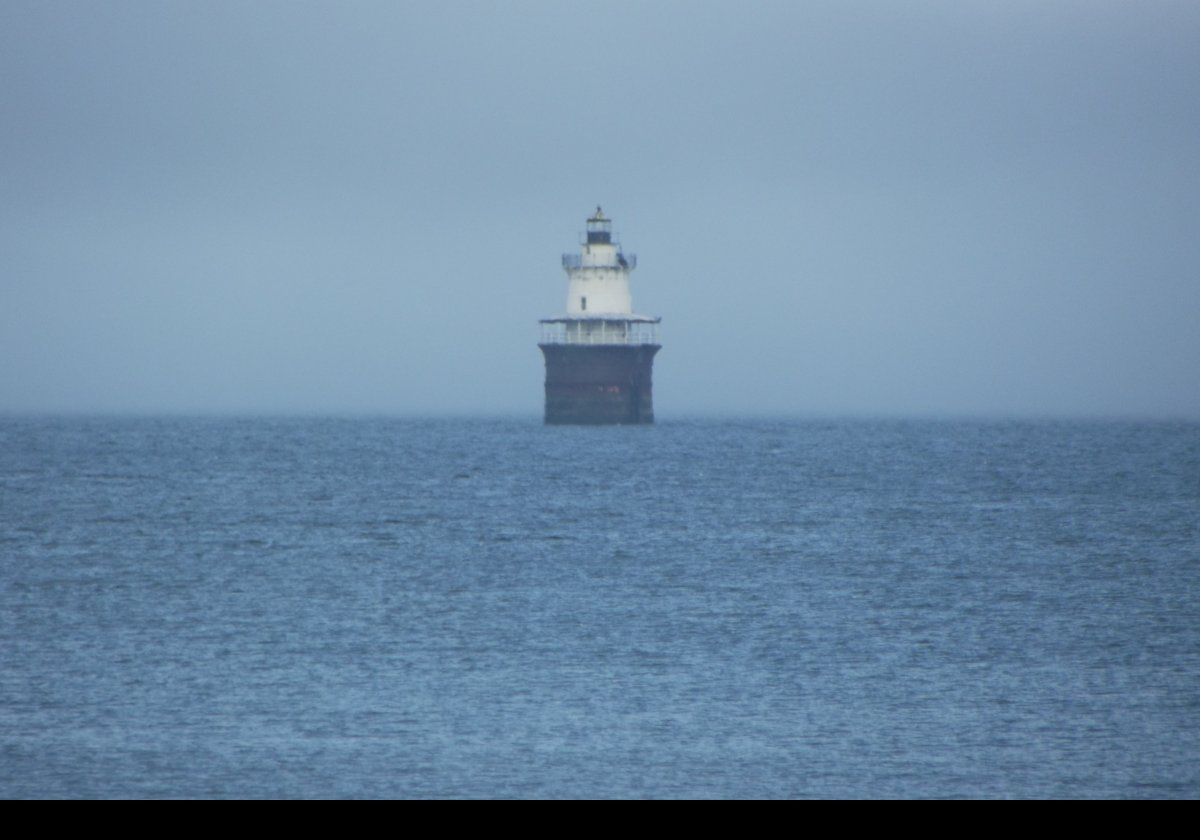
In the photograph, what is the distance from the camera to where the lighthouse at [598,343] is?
85312 millimetres

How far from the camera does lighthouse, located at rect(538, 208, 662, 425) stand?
8531cm

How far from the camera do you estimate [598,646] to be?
20.9m

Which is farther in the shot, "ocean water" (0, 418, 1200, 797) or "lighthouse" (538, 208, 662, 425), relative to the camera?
"lighthouse" (538, 208, 662, 425)

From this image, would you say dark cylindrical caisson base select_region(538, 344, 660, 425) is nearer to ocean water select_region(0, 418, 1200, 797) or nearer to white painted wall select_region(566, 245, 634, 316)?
white painted wall select_region(566, 245, 634, 316)

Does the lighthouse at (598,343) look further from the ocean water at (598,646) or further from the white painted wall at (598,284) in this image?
the ocean water at (598,646)

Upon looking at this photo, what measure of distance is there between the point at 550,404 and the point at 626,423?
15.4ft

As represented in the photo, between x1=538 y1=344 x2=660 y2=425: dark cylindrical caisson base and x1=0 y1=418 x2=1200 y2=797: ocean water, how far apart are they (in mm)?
33208

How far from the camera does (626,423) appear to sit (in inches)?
3504

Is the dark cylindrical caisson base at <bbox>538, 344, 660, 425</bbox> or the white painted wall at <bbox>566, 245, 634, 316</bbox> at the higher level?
the white painted wall at <bbox>566, 245, 634, 316</bbox>

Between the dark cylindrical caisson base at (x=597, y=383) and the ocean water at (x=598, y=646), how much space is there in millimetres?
33208

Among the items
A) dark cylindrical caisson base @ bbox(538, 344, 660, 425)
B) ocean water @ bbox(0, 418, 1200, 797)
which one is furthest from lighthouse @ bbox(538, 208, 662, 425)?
ocean water @ bbox(0, 418, 1200, 797)
